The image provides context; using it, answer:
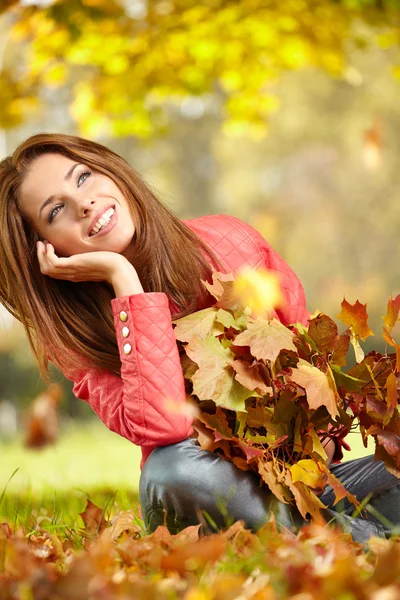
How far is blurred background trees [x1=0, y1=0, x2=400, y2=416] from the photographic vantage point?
512cm

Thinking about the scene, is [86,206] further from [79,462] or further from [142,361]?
[79,462]

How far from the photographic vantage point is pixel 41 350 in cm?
246

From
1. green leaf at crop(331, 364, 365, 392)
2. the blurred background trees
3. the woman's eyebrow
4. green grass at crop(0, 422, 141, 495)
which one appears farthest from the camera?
green grass at crop(0, 422, 141, 495)

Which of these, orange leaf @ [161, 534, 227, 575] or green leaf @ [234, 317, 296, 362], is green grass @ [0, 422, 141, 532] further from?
orange leaf @ [161, 534, 227, 575]

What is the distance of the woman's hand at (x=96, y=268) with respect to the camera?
2.19m

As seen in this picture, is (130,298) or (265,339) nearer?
(265,339)

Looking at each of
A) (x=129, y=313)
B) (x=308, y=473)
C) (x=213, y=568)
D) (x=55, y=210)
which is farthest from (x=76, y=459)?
(x=213, y=568)

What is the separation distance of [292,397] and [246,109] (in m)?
4.22

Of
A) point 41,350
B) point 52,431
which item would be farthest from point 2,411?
point 41,350

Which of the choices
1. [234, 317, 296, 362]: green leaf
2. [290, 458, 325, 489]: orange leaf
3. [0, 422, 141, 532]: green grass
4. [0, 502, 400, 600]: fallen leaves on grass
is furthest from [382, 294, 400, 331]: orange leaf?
[0, 422, 141, 532]: green grass

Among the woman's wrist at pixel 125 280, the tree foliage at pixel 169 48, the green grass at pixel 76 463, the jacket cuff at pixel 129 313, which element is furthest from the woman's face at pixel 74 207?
the tree foliage at pixel 169 48

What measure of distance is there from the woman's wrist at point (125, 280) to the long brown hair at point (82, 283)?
0.15 meters

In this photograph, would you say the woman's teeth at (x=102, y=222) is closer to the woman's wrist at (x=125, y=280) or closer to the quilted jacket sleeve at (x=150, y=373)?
the woman's wrist at (x=125, y=280)

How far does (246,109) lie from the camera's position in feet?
19.4
